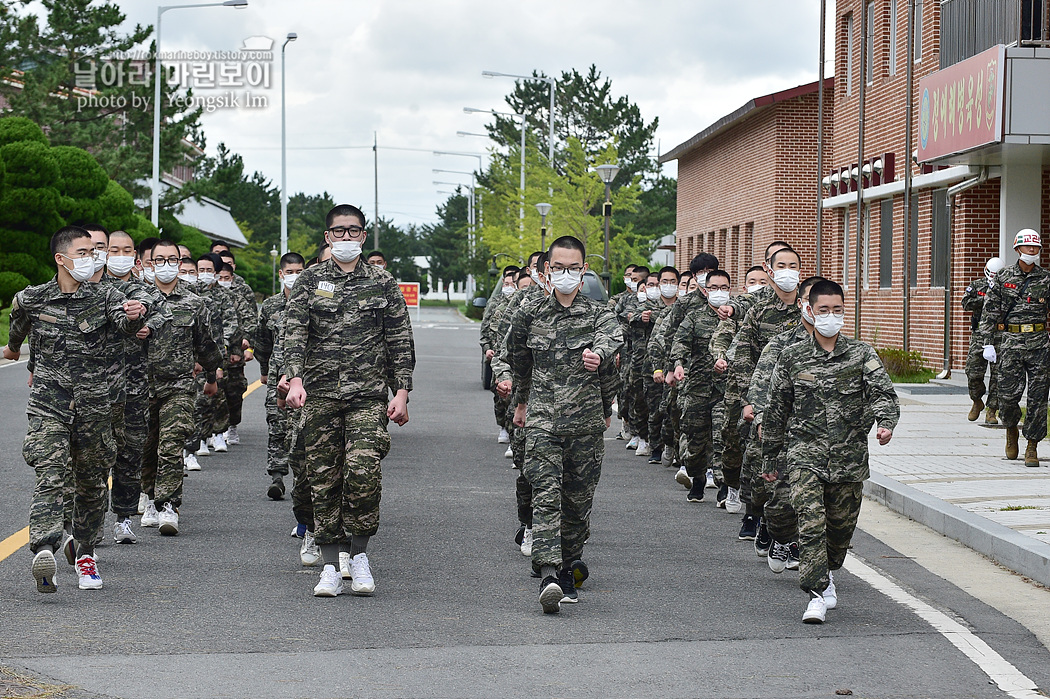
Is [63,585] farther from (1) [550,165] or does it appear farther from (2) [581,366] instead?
(1) [550,165]

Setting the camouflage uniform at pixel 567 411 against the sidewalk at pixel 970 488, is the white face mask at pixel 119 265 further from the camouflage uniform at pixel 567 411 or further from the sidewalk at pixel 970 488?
the sidewalk at pixel 970 488

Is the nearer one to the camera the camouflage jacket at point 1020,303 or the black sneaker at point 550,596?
the black sneaker at point 550,596

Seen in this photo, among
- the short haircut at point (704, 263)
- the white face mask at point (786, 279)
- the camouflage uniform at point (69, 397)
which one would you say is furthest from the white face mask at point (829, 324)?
the short haircut at point (704, 263)

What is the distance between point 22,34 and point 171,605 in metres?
46.5

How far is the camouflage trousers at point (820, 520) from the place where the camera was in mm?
7102

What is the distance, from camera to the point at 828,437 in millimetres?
7219

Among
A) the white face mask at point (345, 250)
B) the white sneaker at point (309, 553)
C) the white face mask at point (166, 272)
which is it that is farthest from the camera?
the white face mask at point (166, 272)

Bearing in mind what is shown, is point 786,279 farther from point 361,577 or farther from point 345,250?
point 361,577

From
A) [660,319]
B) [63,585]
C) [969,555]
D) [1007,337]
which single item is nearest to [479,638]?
[63,585]

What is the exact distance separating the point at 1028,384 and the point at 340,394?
8.14 metres

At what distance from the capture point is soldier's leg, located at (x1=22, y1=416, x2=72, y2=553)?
23.9ft

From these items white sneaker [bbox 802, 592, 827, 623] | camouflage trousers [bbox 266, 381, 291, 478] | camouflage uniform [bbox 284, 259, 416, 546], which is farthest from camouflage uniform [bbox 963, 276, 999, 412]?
camouflage uniform [bbox 284, 259, 416, 546]

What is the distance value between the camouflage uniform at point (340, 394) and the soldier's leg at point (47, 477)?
4.23 ft

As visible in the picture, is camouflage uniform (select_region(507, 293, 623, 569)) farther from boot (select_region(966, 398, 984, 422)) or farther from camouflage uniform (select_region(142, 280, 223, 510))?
boot (select_region(966, 398, 984, 422))
